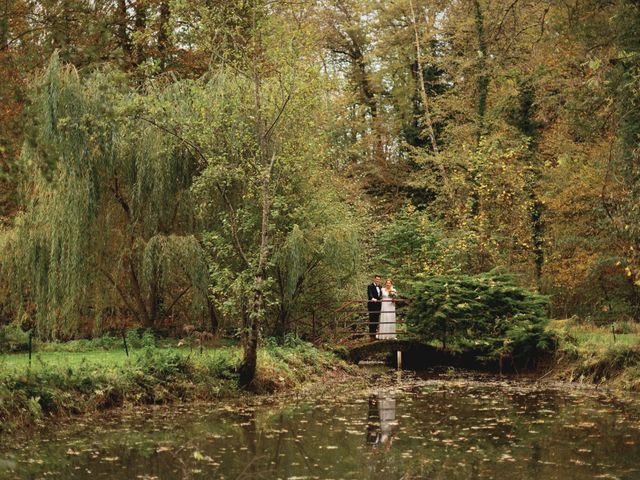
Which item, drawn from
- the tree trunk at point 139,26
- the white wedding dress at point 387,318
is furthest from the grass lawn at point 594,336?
the tree trunk at point 139,26

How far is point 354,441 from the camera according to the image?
11492mm

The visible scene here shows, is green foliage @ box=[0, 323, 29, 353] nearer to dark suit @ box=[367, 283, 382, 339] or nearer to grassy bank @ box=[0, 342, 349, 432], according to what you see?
grassy bank @ box=[0, 342, 349, 432]

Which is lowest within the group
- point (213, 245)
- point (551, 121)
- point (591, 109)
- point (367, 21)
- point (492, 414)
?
point (492, 414)

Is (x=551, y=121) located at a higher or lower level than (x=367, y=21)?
lower

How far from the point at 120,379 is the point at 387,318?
1052 centimetres

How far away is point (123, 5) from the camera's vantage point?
2550 cm

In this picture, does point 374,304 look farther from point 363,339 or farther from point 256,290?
point 256,290

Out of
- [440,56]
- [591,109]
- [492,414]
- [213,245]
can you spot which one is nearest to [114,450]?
[492,414]

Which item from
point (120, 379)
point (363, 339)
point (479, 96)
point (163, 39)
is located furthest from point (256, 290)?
point (479, 96)

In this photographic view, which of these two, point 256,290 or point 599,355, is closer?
point 256,290

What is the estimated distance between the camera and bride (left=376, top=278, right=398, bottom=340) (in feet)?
73.7

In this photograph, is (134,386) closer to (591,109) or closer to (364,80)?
(591,109)

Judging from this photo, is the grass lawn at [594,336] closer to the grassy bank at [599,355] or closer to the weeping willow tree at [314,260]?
the grassy bank at [599,355]

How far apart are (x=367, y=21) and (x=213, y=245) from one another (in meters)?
20.5
